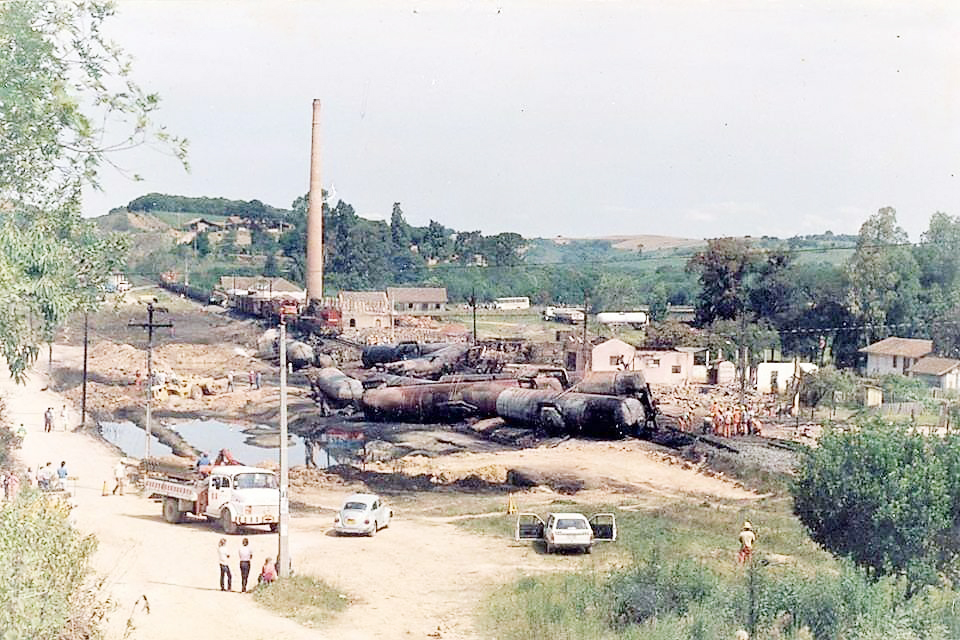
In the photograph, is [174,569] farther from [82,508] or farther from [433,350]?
[433,350]

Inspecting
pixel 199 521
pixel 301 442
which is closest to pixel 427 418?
pixel 301 442

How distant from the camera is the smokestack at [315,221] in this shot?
316 ft

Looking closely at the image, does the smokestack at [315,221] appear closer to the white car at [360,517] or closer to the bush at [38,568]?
the white car at [360,517]

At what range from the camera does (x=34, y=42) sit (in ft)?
53.7

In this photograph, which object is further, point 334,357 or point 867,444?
point 334,357

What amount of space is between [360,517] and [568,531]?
6402 mm

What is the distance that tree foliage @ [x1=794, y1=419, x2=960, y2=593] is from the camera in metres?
22.6

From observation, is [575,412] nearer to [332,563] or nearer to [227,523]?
[227,523]

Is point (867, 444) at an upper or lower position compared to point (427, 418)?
upper

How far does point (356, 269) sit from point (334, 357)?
74.5 metres

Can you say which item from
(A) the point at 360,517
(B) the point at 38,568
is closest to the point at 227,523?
(A) the point at 360,517

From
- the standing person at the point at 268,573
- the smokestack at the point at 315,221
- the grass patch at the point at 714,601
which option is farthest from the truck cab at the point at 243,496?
the smokestack at the point at 315,221

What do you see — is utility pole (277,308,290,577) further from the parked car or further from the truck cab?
the parked car

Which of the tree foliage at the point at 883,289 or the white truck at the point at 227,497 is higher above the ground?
the tree foliage at the point at 883,289
